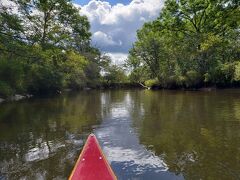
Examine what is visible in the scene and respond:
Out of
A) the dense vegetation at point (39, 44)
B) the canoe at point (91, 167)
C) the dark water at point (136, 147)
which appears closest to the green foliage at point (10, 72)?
the dense vegetation at point (39, 44)

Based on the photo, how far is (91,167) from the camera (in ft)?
12.4

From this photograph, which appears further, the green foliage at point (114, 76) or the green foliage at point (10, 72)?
the green foliage at point (114, 76)

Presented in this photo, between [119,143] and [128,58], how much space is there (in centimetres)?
5927

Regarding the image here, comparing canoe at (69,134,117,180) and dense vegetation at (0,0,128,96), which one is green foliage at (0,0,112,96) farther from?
canoe at (69,134,117,180)

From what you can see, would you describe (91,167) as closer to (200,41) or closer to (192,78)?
(192,78)

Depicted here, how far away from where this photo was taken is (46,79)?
125ft

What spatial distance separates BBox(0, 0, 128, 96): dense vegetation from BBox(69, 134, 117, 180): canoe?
18.4m

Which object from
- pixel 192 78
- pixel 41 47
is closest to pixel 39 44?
pixel 41 47

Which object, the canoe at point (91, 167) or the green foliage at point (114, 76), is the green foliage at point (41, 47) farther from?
the green foliage at point (114, 76)

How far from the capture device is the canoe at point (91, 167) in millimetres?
3711

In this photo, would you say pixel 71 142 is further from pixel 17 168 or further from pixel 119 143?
pixel 17 168

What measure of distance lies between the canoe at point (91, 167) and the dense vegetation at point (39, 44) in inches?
725

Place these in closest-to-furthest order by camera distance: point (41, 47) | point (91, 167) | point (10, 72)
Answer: point (91, 167) < point (10, 72) < point (41, 47)

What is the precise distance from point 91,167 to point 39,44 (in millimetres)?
29181
